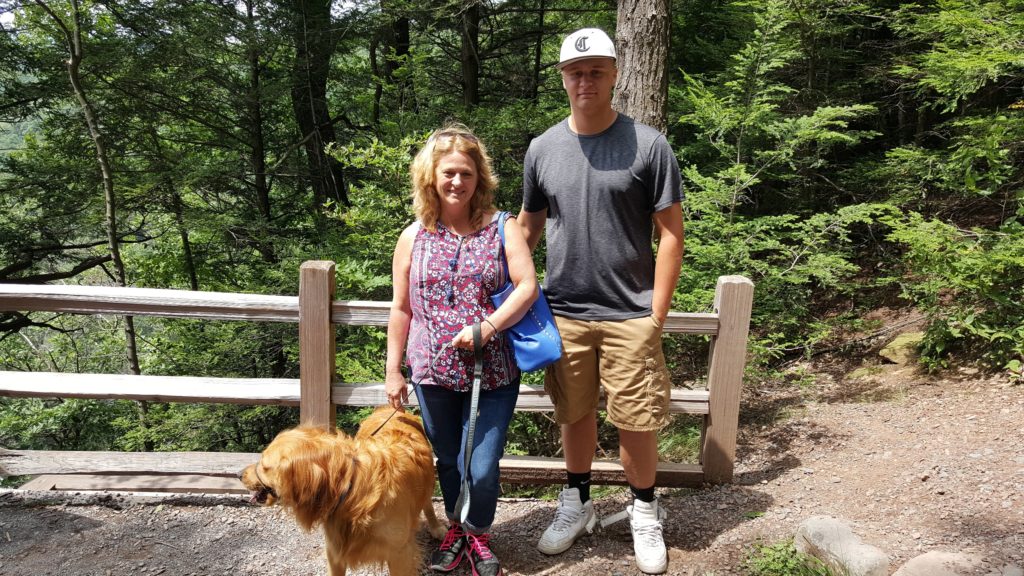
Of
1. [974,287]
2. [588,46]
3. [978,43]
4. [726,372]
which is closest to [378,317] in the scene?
[588,46]

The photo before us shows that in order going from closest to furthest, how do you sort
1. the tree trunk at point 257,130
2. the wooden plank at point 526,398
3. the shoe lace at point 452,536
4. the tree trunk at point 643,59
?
1. the shoe lace at point 452,536
2. the wooden plank at point 526,398
3. the tree trunk at point 643,59
4. the tree trunk at point 257,130

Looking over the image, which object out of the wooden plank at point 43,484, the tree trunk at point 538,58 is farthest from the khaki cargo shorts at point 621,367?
the tree trunk at point 538,58

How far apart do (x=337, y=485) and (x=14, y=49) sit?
37.0 feet

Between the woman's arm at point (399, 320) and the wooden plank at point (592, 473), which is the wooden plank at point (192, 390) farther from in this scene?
the woman's arm at point (399, 320)

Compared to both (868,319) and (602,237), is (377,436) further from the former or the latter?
(868,319)

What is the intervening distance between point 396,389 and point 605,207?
4.37 ft

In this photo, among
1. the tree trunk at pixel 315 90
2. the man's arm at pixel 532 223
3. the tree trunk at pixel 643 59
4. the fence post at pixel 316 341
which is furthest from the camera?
the tree trunk at pixel 315 90

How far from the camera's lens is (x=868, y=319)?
8.01m

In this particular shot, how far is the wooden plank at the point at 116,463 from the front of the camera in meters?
3.77

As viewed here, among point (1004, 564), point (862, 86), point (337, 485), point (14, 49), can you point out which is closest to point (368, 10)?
point (14, 49)

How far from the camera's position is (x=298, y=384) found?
361 cm

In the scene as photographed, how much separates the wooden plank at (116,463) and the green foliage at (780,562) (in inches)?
121

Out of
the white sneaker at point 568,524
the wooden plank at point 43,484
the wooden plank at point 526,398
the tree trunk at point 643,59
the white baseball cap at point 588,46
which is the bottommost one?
the wooden plank at point 43,484

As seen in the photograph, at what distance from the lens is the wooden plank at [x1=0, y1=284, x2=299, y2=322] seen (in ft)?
11.3
